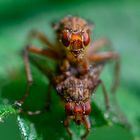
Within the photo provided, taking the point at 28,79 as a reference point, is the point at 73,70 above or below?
above

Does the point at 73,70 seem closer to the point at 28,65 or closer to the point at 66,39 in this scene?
the point at 66,39

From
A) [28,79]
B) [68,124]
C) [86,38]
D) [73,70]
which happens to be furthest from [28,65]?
[68,124]

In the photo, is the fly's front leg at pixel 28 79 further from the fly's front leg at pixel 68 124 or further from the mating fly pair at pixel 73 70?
the fly's front leg at pixel 68 124

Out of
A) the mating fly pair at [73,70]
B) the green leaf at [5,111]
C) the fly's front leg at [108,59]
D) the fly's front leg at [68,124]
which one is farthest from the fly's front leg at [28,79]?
the fly's front leg at [108,59]

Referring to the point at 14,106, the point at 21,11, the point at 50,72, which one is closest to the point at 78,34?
the point at 50,72

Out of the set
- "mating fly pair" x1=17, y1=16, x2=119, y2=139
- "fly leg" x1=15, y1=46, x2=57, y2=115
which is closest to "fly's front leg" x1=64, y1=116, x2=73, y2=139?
"mating fly pair" x1=17, y1=16, x2=119, y2=139

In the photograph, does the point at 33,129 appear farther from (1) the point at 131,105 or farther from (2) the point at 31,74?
(1) the point at 131,105
